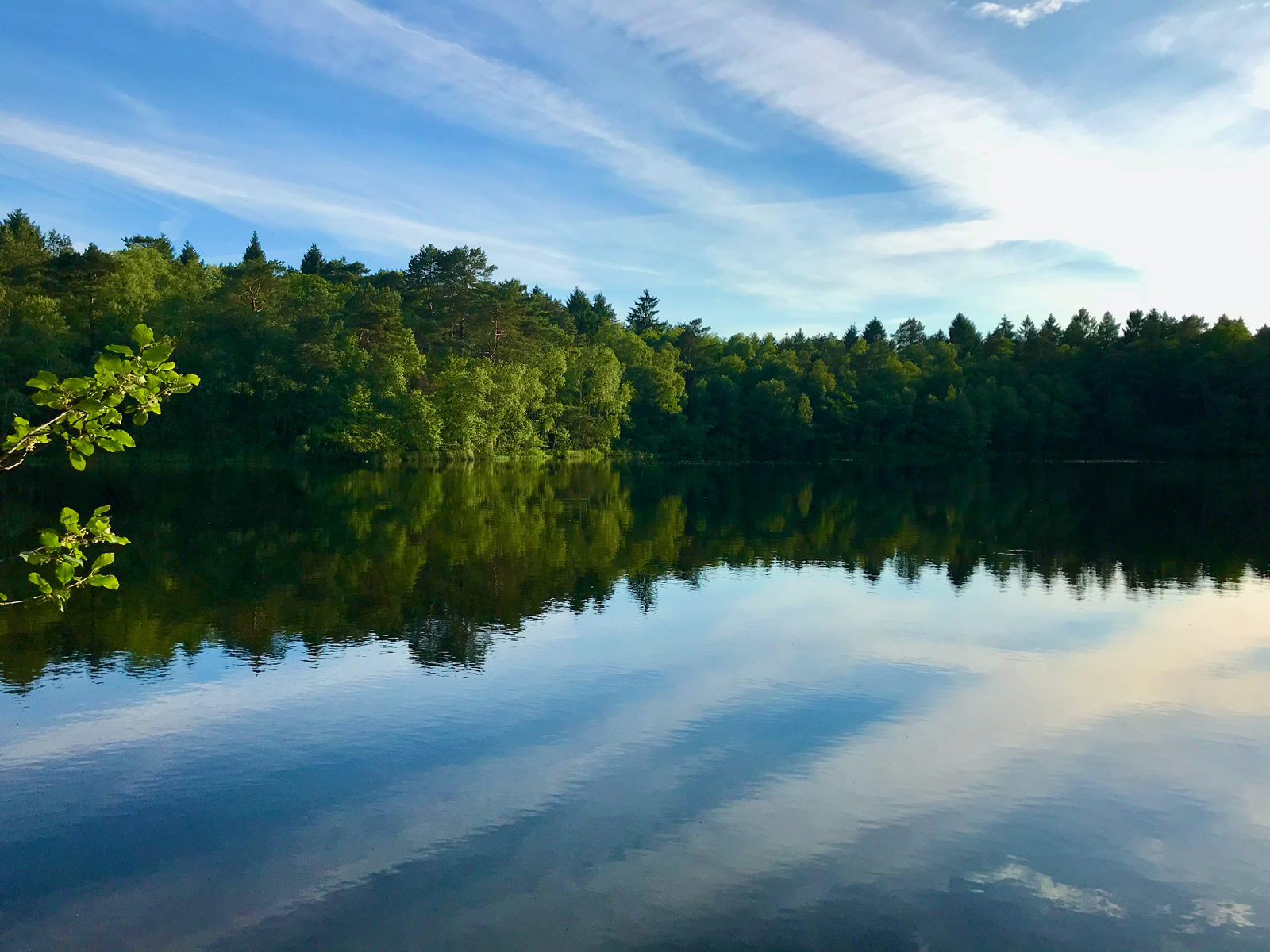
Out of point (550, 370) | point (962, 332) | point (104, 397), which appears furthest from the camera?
point (962, 332)

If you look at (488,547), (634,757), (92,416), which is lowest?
(634,757)

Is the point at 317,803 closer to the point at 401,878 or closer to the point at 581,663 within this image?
the point at 401,878

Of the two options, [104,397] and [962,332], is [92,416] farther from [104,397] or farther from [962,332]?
[962,332]

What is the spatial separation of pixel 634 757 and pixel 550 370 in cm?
8226

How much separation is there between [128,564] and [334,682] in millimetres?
12653

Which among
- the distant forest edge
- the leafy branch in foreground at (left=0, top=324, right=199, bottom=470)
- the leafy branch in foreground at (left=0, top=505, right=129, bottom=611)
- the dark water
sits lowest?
the dark water

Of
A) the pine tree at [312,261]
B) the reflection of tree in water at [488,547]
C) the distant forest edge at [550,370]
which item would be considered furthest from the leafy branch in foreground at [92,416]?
the pine tree at [312,261]

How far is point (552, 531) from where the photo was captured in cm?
3281

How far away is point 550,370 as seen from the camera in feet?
301

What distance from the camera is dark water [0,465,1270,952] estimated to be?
7.64m

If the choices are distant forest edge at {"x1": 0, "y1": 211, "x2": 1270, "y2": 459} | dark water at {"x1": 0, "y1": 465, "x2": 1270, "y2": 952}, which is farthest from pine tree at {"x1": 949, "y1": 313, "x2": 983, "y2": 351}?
dark water at {"x1": 0, "y1": 465, "x2": 1270, "y2": 952}

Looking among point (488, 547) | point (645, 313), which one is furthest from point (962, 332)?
point (488, 547)

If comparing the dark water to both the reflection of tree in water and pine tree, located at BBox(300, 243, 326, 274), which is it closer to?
the reflection of tree in water

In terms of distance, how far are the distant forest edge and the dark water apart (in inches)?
1978
